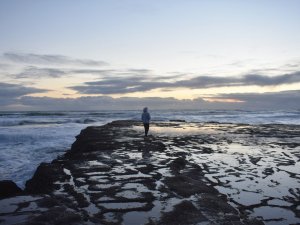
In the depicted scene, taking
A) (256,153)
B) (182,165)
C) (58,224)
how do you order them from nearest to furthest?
1. (58,224)
2. (182,165)
3. (256,153)

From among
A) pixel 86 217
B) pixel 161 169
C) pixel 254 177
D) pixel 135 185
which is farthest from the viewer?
pixel 161 169

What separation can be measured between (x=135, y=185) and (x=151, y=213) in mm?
2254

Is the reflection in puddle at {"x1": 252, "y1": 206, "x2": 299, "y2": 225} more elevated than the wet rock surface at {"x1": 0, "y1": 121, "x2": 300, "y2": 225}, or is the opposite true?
the wet rock surface at {"x1": 0, "y1": 121, "x2": 300, "y2": 225}

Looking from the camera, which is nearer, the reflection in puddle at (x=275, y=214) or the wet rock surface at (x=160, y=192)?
the reflection in puddle at (x=275, y=214)

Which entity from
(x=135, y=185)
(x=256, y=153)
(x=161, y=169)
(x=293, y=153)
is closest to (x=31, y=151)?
(x=161, y=169)

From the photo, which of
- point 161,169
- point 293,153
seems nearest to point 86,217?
point 161,169

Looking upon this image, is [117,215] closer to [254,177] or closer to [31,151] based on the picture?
[254,177]

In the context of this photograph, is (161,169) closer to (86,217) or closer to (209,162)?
(209,162)

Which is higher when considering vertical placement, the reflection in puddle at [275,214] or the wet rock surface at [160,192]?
the wet rock surface at [160,192]

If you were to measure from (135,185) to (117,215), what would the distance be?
2311 millimetres

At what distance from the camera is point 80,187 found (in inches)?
334

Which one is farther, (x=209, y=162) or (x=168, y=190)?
(x=209, y=162)

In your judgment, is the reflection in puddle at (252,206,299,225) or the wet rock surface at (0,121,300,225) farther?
the wet rock surface at (0,121,300,225)

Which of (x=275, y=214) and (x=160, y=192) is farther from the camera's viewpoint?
(x=160, y=192)
